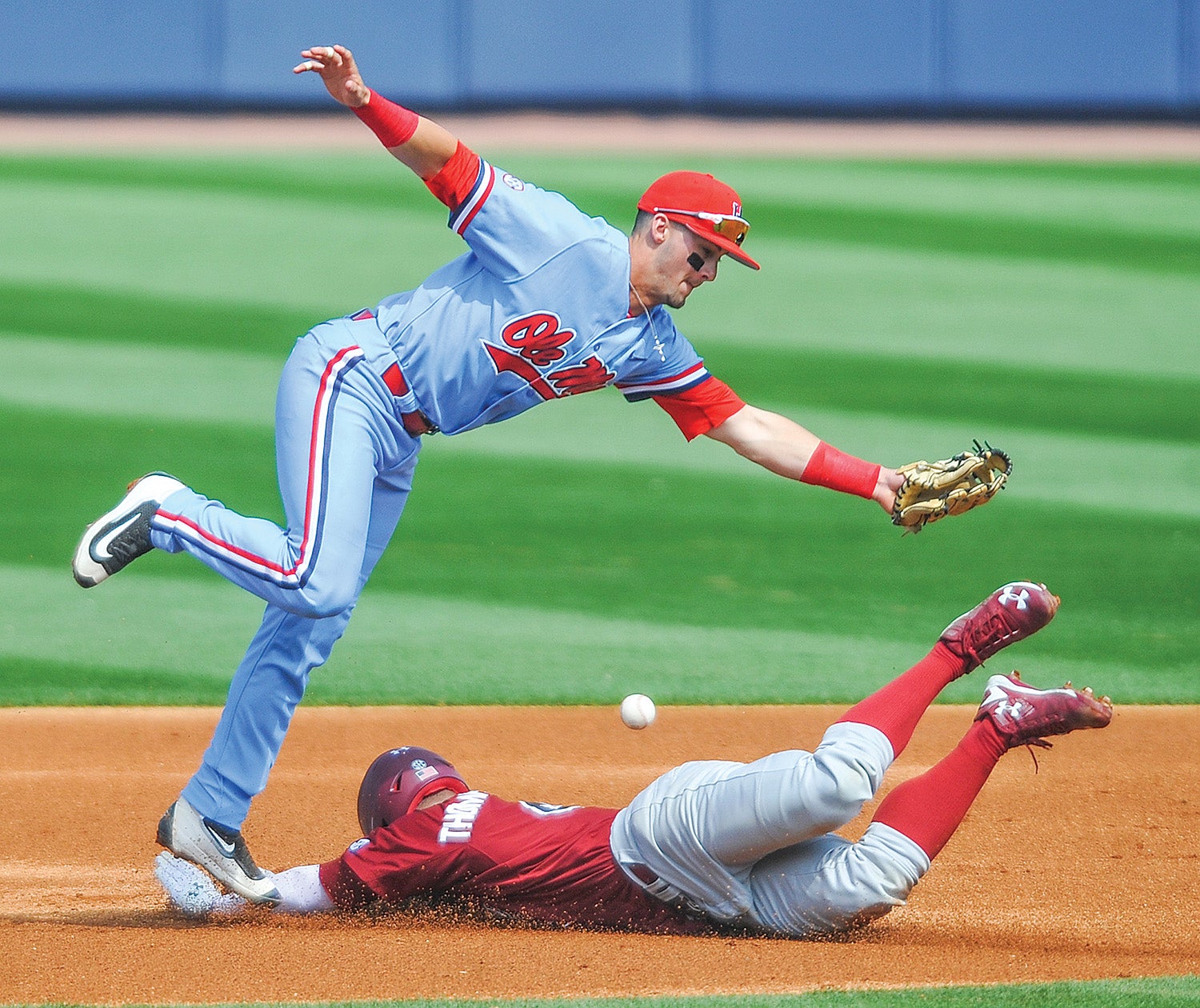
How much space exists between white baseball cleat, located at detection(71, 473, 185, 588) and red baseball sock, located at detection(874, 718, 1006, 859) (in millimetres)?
1747

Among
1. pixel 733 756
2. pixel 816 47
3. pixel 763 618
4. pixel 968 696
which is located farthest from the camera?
pixel 816 47

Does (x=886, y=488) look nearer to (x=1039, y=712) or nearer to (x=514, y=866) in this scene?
(x=1039, y=712)

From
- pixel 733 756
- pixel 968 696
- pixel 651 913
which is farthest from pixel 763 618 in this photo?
pixel 651 913

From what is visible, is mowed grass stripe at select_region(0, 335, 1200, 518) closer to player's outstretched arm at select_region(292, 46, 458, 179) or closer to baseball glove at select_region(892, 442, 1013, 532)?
baseball glove at select_region(892, 442, 1013, 532)

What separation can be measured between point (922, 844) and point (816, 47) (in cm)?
843

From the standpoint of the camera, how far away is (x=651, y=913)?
3.23m

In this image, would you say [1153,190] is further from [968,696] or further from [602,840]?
[602,840]

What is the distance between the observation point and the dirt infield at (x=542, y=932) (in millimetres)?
2920

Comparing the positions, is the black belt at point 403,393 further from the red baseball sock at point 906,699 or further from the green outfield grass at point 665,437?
the green outfield grass at point 665,437

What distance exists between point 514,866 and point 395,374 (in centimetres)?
115

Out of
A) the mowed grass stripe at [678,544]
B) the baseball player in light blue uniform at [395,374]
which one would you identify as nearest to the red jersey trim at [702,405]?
the baseball player in light blue uniform at [395,374]

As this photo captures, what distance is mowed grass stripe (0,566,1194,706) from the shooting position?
5352mm

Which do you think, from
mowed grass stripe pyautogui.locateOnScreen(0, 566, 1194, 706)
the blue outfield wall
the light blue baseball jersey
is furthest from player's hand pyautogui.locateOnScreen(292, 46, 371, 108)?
the blue outfield wall

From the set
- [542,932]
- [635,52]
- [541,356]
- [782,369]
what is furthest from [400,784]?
[635,52]
